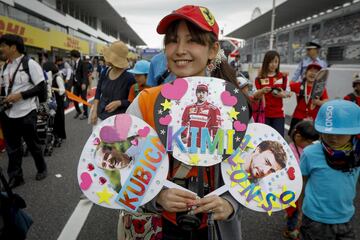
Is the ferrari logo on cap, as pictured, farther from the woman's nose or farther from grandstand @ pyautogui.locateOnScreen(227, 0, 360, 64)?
grandstand @ pyautogui.locateOnScreen(227, 0, 360, 64)

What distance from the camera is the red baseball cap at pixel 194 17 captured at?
1.12 meters

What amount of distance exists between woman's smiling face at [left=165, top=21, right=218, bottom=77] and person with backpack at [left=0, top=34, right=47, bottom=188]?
3.01 m

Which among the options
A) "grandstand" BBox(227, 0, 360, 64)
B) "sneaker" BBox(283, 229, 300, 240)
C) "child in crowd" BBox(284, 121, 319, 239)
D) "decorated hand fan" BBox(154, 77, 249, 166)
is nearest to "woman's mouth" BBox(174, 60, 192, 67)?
"decorated hand fan" BBox(154, 77, 249, 166)

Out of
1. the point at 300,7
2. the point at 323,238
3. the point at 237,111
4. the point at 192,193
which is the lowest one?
the point at 323,238

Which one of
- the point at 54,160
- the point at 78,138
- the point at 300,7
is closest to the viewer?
the point at 54,160

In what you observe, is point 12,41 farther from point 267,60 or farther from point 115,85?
point 267,60

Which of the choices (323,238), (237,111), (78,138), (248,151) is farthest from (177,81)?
(78,138)

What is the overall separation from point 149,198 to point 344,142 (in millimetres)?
1429

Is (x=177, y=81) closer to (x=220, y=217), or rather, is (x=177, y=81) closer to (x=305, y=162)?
(x=220, y=217)

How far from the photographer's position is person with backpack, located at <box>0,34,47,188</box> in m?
3.58

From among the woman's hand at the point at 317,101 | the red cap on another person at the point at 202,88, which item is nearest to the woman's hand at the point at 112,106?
the red cap on another person at the point at 202,88

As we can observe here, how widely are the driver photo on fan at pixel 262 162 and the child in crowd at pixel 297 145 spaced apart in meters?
1.69

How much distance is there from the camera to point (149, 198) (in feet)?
3.52

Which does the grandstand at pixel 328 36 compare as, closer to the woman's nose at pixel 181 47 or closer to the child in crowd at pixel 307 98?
the child in crowd at pixel 307 98
